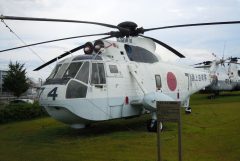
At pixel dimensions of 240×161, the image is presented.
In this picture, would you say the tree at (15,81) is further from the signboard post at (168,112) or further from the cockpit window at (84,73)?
the signboard post at (168,112)

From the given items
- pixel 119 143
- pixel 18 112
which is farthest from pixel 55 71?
pixel 18 112

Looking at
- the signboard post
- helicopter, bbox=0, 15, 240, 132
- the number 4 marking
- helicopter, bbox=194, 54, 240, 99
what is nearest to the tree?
helicopter, bbox=194, 54, 240, 99

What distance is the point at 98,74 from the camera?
1409 centimetres

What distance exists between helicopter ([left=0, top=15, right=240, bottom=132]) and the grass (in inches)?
39.3

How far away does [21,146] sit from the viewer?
42.3ft

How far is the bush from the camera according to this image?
22.3 m

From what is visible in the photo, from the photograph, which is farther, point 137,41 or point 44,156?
point 137,41

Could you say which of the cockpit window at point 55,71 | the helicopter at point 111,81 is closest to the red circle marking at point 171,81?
the helicopter at point 111,81

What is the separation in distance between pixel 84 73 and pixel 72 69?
0.54 meters

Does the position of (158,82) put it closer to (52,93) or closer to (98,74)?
(98,74)

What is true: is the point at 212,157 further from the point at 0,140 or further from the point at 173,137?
the point at 0,140

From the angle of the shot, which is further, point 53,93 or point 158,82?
point 158,82

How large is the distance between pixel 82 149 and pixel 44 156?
1.58 metres

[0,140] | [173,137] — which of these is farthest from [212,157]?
[0,140]
